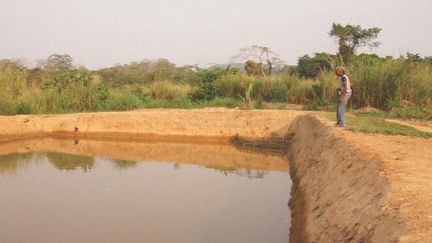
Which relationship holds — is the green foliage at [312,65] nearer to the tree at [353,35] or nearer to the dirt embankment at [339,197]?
the tree at [353,35]

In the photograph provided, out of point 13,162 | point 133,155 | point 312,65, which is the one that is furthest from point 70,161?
point 312,65

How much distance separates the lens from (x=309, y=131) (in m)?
10.3

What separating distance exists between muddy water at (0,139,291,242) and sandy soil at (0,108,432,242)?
0.86m

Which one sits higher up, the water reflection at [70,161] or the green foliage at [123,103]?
the green foliage at [123,103]

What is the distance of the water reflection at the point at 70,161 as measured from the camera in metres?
10.4

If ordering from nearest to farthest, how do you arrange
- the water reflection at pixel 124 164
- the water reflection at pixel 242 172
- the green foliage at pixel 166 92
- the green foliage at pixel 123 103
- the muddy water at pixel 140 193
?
the muddy water at pixel 140 193
the water reflection at pixel 242 172
the water reflection at pixel 124 164
the green foliage at pixel 123 103
the green foliage at pixel 166 92

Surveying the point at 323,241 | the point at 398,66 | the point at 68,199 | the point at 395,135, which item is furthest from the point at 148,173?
the point at 398,66

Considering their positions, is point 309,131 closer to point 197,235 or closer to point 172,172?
point 172,172

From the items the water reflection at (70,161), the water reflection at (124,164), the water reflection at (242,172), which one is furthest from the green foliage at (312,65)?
the water reflection at (70,161)

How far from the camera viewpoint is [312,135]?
9609 millimetres

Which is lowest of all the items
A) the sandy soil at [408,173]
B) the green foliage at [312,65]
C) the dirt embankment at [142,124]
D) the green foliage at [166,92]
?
the dirt embankment at [142,124]

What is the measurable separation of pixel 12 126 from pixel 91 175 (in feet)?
16.5

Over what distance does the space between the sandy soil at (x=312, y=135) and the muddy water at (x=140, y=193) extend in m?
0.86

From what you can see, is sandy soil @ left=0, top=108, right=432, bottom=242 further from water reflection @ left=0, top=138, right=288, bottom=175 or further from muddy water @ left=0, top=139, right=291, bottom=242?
muddy water @ left=0, top=139, right=291, bottom=242
